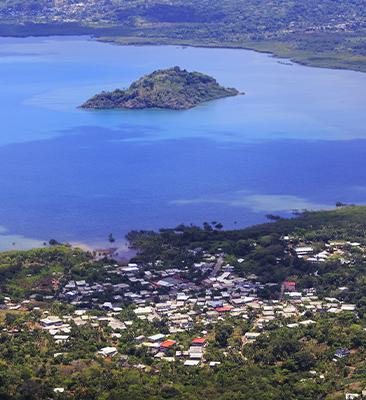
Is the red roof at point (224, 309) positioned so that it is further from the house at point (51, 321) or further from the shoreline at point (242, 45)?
the shoreline at point (242, 45)

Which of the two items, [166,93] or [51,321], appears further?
[166,93]

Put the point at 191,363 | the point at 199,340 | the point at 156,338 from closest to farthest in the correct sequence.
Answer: the point at 191,363 → the point at 199,340 → the point at 156,338

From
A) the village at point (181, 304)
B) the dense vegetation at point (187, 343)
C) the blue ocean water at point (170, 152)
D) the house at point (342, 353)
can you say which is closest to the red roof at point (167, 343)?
the village at point (181, 304)

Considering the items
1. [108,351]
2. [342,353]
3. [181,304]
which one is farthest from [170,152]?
[342,353]

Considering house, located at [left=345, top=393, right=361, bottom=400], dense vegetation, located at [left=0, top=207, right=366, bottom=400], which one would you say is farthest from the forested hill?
house, located at [left=345, top=393, right=361, bottom=400]

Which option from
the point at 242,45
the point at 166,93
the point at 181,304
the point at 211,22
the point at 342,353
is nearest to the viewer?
the point at 342,353

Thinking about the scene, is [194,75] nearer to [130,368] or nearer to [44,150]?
[44,150]

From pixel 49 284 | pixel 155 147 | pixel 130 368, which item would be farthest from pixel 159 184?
pixel 130 368

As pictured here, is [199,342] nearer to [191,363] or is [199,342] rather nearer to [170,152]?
[191,363]
